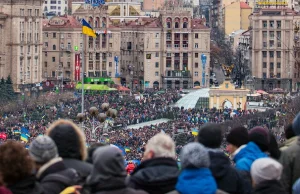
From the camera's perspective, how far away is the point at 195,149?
1312cm

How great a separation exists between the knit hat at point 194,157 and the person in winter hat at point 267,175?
2.22 ft

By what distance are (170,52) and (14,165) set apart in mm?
94910

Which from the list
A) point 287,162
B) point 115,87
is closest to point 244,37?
point 115,87

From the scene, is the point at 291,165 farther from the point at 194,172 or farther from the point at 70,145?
the point at 70,145

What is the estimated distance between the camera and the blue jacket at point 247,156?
14938 millimetres

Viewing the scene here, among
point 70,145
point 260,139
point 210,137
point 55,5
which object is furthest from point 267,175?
point 55,5

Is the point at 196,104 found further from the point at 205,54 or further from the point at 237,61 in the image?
the point at 237,61

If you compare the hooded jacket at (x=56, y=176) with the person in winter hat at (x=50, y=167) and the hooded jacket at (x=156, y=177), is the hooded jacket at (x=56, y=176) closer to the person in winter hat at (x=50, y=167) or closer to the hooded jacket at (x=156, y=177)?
the person in winter hat at (x=50, y=167)

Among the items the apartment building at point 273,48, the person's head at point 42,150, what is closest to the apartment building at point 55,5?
the apartment building at point 273,48

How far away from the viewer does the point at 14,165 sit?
12930mm

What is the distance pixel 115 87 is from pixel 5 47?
30.3 feet

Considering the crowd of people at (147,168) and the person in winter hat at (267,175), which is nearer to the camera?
the crowd of people at (147,168)

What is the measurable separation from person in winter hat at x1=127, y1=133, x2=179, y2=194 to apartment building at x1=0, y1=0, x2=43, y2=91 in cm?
7890

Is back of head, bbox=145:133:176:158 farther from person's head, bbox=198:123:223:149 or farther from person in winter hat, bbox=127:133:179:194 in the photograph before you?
person's head, bbox=198:123:223:149
